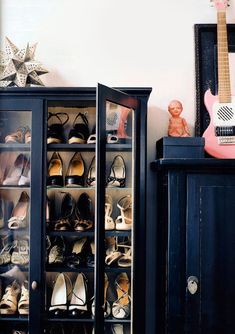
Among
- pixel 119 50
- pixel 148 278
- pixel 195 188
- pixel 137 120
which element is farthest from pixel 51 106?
pixel 148 278

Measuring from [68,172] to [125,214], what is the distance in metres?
0.39

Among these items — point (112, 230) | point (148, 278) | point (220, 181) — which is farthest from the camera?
point (148, 278)

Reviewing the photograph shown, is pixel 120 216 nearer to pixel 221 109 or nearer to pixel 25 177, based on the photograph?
pixel 25 177

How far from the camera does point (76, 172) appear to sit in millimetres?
1864

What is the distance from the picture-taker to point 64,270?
5.76ft

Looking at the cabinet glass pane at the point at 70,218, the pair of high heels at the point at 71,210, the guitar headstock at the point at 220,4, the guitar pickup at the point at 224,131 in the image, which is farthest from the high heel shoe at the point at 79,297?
the guitar headstock at the point at 220,4

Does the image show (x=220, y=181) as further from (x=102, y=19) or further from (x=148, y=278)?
(x=102, y=19)

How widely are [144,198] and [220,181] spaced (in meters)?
0.38

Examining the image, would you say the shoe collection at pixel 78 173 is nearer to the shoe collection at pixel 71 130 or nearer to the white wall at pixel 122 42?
the shoe collection at pixel 71 130

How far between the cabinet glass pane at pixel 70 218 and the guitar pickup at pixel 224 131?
2.15 feet

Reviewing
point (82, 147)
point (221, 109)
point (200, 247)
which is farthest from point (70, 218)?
point (221, 109)

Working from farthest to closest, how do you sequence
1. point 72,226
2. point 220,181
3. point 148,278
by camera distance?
1. point 148,278
2. point 72,226
3. point 220,181

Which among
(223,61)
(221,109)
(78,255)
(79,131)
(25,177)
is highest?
(223,61)

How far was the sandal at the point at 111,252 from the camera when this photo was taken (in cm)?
167
